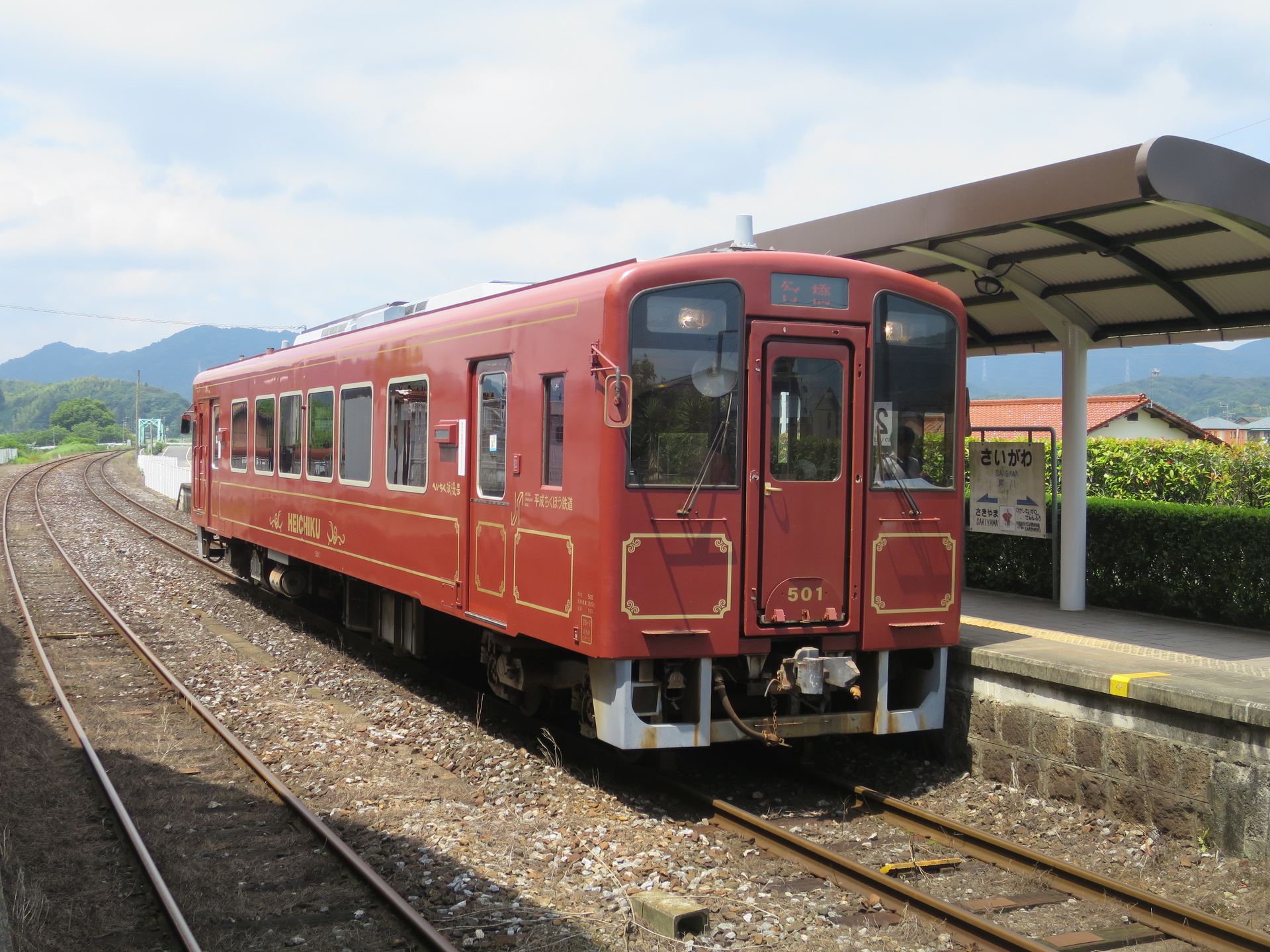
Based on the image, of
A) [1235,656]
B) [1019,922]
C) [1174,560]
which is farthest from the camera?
[1174,560]

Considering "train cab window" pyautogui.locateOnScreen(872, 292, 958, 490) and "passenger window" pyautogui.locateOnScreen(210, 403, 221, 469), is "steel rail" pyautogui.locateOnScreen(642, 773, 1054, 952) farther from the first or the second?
"passenger window" pyautogui.locateOnScreen(210, 403, 221, 469)

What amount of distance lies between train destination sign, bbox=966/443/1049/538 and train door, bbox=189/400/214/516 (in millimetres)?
10025

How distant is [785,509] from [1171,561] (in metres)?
5.14

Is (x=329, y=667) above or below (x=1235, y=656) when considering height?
below

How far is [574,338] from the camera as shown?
21.7ft

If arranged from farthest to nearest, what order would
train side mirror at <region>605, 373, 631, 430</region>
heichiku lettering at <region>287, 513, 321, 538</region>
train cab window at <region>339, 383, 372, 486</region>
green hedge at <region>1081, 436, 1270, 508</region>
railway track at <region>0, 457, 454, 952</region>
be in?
green hedge at <region>1081, 436, 1270, 508</region> < heichiku lettering at <region>287, 513, 321, 538</region> < train cab window at <region>339, 383, 372, 486</region> < train side mirror at <region>605, 373, 631, 430</region> < railway track at <region>0, 457, 454, 952</region>

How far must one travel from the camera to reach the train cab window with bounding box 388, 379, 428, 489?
28.3ft

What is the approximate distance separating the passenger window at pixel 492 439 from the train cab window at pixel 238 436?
277 inches

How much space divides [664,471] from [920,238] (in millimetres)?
3322

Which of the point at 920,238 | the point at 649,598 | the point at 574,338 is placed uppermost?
the point at 920,238

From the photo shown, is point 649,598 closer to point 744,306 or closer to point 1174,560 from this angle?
point 744,306

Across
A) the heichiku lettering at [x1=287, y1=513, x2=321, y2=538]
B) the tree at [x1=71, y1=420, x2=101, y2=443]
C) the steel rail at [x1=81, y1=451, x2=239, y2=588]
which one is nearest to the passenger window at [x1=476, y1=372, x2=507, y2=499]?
the heichiku lettering at [x1=287, y1=513, x2=321, y2=538]

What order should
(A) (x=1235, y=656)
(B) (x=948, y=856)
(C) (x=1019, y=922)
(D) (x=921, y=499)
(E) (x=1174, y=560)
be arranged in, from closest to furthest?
(C) (x=1019, y=922)
(B) (x=948, y=856)
(D) (x=921, y=499)
(A) (x=1235, y=656)
(E) (x=1174, y=560)

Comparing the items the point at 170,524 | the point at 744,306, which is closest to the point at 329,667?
the point at 744,306
